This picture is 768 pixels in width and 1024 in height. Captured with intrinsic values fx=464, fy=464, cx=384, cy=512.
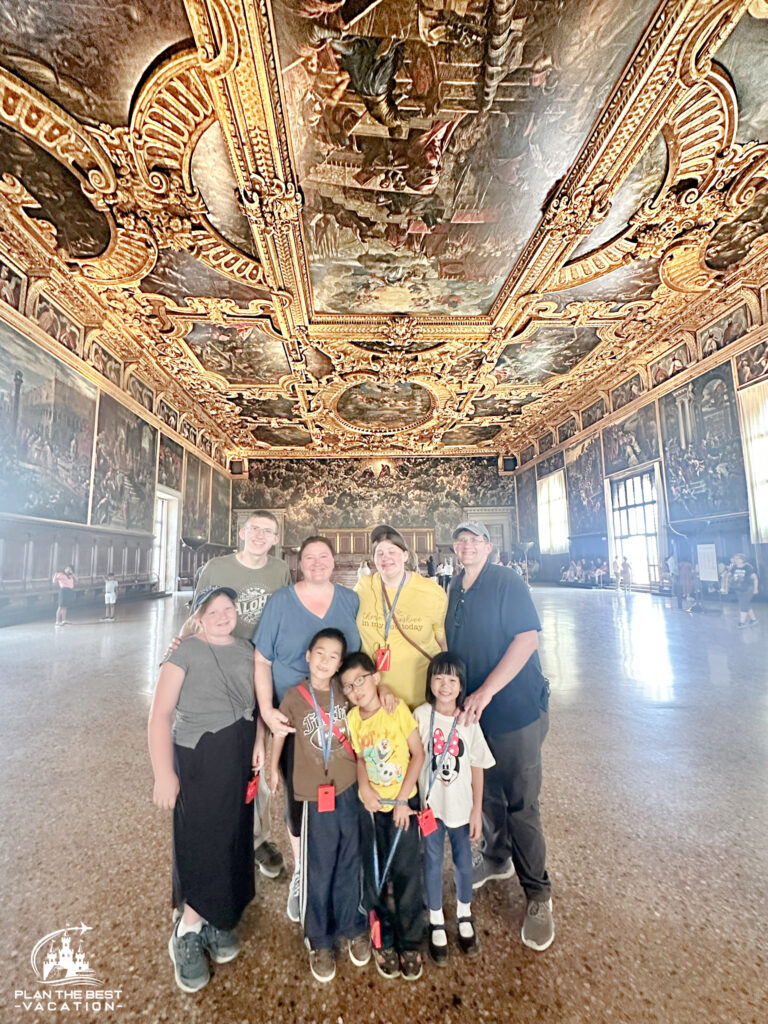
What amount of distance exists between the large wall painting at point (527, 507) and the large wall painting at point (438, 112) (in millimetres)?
16263

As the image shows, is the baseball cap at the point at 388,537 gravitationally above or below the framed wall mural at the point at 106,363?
below

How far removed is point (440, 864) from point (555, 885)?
0.65 m

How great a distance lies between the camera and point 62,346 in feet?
35.5

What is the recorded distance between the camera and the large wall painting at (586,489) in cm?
1784

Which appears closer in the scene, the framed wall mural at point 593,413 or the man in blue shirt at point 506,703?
the man in blue shirt at point 506,703

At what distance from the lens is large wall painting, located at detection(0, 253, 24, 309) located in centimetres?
903

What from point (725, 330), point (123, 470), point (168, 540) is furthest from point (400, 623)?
point (168, 540)

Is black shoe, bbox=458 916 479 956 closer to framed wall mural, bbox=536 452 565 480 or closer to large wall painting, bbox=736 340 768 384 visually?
large wall painting, bbox=736 340 768 384

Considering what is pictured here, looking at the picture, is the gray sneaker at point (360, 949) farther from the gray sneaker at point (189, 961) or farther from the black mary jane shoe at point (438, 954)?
the gray sneaker at point (189, 961)

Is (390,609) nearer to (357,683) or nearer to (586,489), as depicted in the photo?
(357,683)

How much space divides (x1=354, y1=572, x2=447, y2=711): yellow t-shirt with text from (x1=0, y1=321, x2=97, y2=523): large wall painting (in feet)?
33.7

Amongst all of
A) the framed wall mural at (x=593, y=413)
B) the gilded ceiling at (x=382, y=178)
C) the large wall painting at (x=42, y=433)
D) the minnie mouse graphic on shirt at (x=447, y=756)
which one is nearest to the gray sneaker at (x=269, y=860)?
the minnie mouse graphic on shirt at (x=447, y=756)

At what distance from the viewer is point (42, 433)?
10.3 meters

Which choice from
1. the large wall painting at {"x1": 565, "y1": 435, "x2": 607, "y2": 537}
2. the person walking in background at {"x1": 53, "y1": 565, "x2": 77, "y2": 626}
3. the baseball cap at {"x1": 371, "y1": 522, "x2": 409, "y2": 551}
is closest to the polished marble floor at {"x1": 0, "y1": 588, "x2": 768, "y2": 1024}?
the baseball cap at {"x1": 371, "y1": 522, "x2": 409, "y2": 551}
